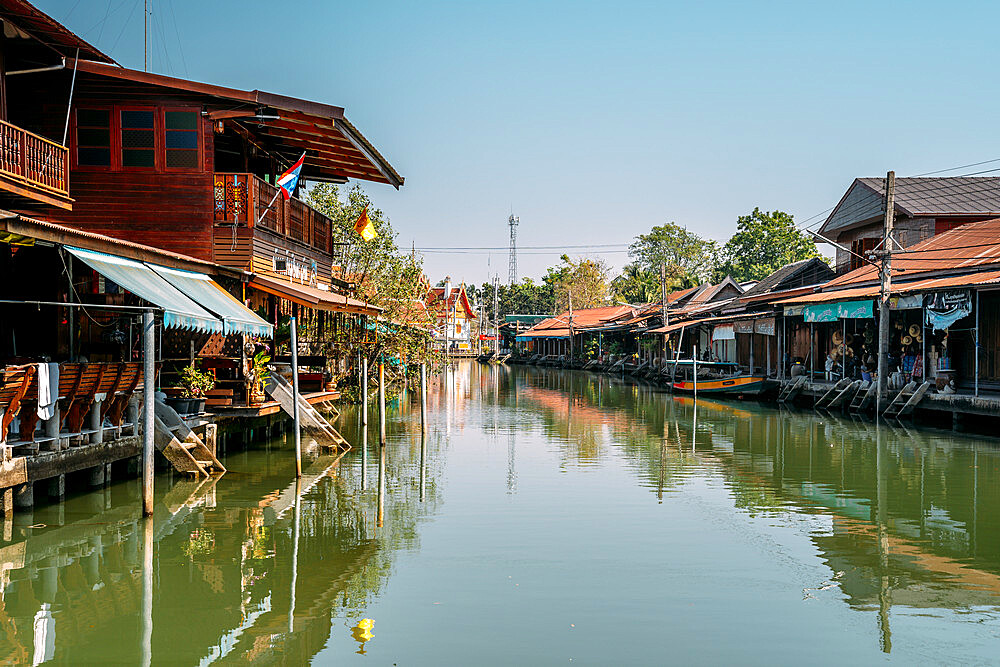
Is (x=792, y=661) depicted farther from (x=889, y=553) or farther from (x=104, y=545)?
(x=104, y=545)

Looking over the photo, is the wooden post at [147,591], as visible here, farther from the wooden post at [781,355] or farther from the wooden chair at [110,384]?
the wooden post at [781,355]

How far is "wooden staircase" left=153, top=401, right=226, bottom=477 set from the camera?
45.6ft

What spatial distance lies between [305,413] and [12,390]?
7.50m

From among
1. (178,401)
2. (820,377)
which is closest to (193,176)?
(178,401)

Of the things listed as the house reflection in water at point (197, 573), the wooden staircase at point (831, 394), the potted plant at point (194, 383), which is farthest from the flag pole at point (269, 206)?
the wooden staircase at point (831, 394)

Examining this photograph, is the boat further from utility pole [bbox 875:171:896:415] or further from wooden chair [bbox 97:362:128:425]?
wooden chair [bbox 97:362:128:425]

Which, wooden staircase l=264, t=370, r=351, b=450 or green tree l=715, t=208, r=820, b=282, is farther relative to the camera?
green tree l=715, t=208, r=820, b=282

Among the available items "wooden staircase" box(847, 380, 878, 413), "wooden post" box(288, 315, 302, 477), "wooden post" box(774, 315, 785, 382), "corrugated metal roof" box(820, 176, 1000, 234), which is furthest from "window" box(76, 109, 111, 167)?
"corrugated metal roof" box(820, 176, 1000, 234)

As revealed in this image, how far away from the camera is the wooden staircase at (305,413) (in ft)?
55.8

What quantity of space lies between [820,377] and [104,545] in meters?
26.3

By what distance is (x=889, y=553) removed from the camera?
36.5ft

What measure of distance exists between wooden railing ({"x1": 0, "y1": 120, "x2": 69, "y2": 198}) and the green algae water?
5050mm

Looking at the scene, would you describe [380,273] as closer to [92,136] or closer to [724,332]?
[724,332]

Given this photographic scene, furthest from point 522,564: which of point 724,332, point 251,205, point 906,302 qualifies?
point 724,332
